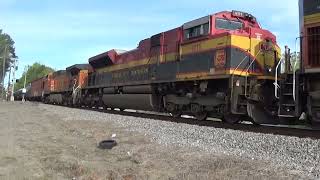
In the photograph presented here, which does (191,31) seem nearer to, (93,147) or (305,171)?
(93,147)

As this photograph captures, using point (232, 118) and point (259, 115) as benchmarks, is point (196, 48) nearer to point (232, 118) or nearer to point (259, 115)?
point (232, 118)

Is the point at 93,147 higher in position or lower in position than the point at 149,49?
lower

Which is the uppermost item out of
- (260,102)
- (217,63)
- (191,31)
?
(191,31)

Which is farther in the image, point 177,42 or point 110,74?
point 110,74

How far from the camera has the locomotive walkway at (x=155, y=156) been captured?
7.68 m

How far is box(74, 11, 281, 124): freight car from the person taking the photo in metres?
15.4

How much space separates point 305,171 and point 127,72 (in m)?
18.5

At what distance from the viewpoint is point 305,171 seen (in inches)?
287

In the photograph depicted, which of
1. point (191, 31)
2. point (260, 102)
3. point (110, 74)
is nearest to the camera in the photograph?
point (260, 102)

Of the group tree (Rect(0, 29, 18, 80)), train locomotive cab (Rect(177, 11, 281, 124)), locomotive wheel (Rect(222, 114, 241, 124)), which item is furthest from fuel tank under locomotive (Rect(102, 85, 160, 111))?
tree (Rect(0, 29, 18, 80))

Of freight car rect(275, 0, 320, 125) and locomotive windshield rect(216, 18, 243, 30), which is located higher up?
locomotive windshield rect(216, 18, 243, 30)

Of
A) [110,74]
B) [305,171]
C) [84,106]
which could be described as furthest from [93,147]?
[84,106]

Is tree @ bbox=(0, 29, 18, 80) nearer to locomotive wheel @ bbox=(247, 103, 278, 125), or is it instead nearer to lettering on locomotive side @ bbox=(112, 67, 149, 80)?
lettering on locomotive side @ bbox=(112, 67, 149, 80)

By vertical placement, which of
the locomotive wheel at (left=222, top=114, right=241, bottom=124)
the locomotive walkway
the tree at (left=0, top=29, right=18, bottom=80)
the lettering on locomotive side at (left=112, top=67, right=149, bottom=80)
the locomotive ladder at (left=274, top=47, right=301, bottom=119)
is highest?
the tree at (left=0, top=29, right=18, bottom=80)
